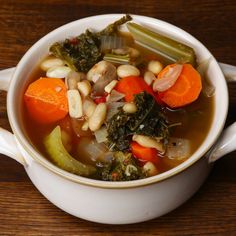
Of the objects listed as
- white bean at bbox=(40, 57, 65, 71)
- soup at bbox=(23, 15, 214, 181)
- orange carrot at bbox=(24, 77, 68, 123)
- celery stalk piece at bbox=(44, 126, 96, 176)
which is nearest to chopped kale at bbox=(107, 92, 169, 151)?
soup at bbox=(23, 15, 214, 181)

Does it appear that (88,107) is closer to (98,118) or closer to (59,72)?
(98,118)

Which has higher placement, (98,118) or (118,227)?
(98,118)

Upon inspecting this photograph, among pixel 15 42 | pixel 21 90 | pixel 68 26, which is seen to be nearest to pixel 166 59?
pixel 68 26

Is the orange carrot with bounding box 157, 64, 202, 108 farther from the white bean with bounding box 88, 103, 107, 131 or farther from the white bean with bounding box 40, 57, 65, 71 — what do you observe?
the white bean with bounding box 40, 57, 65, 71

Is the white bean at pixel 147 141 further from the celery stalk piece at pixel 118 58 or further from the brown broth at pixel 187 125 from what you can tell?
the celery stalk piece at pixel 118 58

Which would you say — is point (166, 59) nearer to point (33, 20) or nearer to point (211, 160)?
point (211, 160)

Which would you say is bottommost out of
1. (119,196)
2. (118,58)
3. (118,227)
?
(118,227)

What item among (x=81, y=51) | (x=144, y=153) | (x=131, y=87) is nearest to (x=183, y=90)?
(x=131, y=87)
